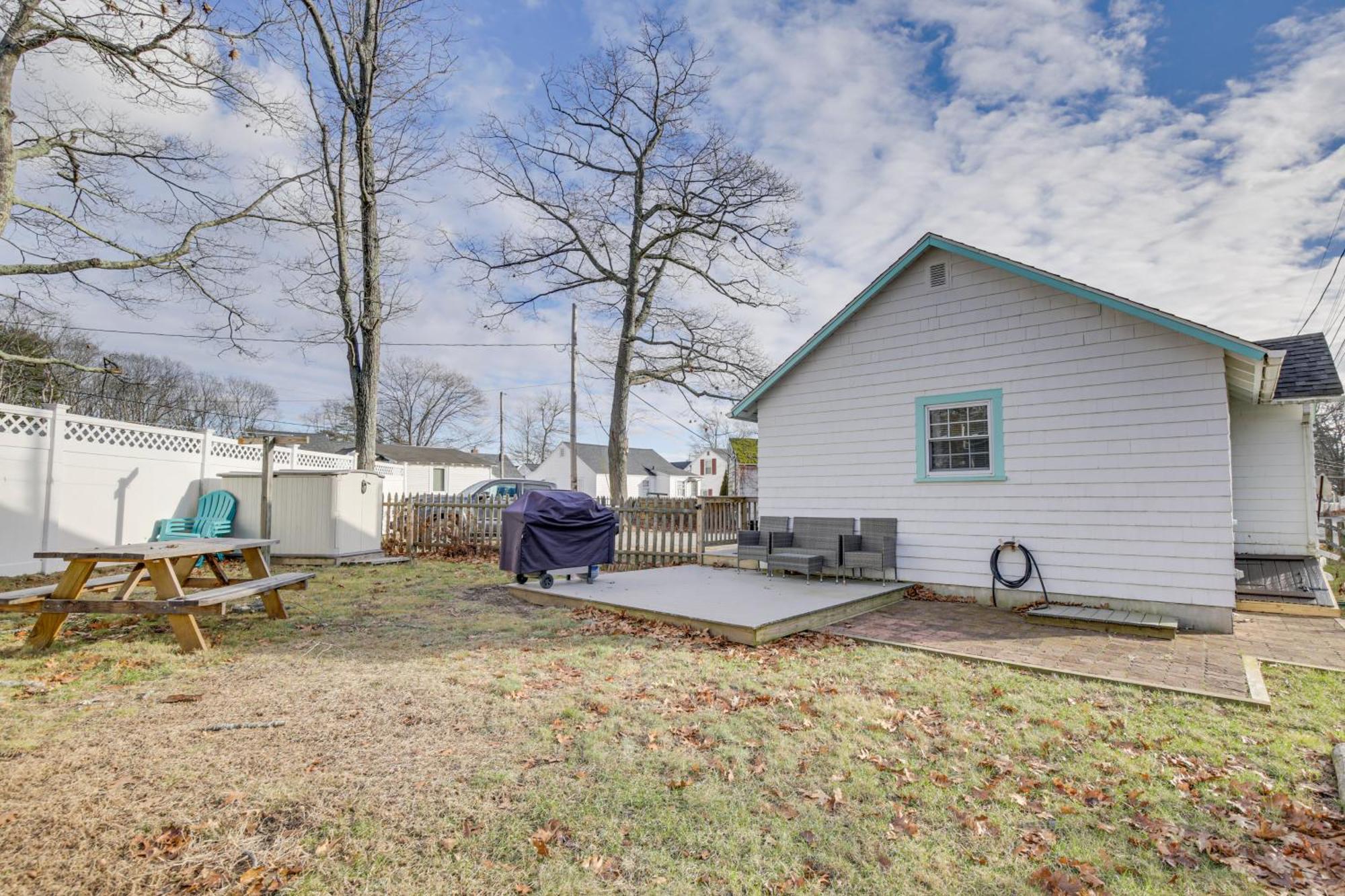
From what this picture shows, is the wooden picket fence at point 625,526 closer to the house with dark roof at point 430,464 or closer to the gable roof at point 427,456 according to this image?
the gable roof at point 427,456

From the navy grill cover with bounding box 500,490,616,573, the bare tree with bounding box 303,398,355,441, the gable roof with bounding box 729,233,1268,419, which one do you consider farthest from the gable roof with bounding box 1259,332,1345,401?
the bare tree with bounding box 303,398,355,441

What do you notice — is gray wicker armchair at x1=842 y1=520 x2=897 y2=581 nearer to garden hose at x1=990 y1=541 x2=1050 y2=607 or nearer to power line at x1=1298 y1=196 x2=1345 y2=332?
garden hose at x1=990 y1=541 x2=1050 y2=607

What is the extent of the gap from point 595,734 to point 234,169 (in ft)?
49.3

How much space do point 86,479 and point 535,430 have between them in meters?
48.8

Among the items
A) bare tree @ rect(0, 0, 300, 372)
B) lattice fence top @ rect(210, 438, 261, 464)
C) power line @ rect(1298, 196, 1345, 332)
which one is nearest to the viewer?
bare tree @ rect(0, 0, 300, 372)

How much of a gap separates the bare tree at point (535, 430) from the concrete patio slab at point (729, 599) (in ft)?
159

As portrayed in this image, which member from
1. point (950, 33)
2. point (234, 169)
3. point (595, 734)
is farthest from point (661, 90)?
point (595, 734)

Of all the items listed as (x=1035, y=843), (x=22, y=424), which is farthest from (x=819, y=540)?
(x=22, y=424)

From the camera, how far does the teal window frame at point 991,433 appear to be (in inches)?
319

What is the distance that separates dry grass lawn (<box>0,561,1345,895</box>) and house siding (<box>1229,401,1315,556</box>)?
643cm

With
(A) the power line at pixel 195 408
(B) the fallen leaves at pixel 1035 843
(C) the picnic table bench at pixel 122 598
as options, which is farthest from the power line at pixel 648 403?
(B) the fallen leaves at pixel 1035 843

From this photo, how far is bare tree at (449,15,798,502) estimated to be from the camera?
16719 millimetres

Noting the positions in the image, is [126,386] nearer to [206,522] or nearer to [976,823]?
[206,522]

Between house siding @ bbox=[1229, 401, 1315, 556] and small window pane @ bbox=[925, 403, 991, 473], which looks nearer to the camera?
small window pane @ bbox=[925, 403, 991, 473]
